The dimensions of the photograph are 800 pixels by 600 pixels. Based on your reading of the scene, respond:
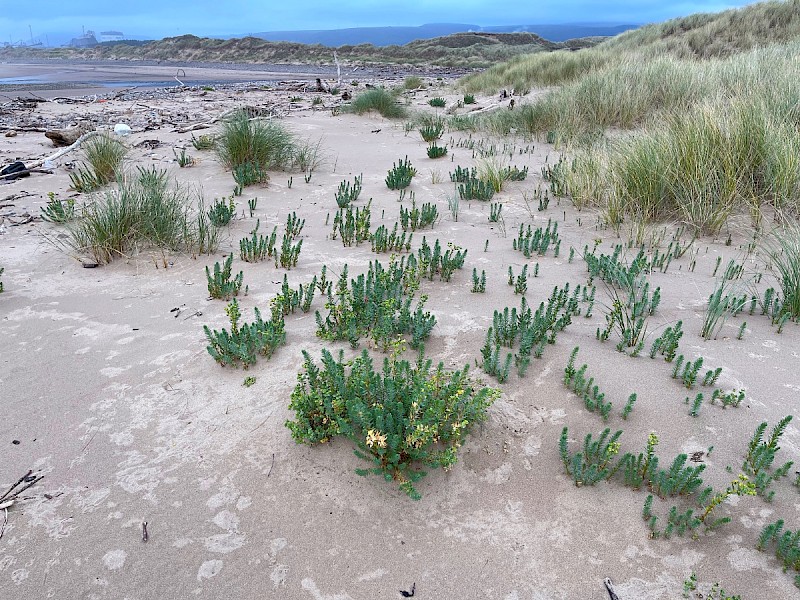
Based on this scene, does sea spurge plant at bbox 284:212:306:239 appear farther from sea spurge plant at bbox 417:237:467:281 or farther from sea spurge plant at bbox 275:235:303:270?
sea spurge plant at bbox 417:237:467:281

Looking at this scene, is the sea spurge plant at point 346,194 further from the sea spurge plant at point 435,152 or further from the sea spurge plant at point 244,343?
the sea spurge plant at point 244,343

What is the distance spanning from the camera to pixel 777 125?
5.68 meters

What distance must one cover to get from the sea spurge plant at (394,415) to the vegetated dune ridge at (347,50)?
142ft

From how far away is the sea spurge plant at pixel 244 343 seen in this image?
9.82 ft

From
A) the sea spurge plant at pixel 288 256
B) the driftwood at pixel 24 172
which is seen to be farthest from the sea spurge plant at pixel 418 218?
the driftwood at pixel 24 172

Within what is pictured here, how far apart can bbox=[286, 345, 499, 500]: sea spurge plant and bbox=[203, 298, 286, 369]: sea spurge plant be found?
61cm

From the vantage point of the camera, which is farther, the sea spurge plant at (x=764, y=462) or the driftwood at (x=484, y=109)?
the driftwood at (x=484, y=109)

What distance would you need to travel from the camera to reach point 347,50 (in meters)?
58.3

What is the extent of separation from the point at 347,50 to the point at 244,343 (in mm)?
62252

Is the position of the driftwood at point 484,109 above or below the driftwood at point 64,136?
above

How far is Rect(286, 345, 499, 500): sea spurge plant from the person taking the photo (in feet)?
7.29

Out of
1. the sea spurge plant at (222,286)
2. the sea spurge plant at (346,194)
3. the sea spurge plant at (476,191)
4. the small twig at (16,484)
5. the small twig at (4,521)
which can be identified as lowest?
the small twig at (4,521)

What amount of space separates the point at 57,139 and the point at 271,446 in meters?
8.99

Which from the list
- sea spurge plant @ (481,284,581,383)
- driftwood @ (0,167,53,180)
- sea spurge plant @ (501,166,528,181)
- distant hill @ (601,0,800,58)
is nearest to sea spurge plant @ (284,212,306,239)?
sea spurge plant @ (481,284,581,383)
